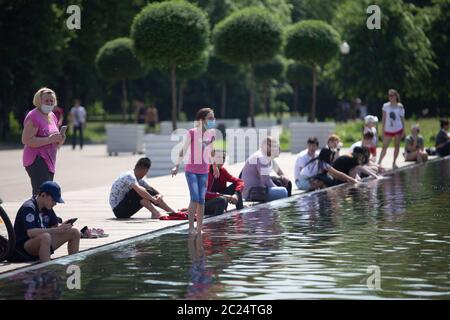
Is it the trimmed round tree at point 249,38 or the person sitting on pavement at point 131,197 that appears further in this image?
the trimmed round tree at point 249,38

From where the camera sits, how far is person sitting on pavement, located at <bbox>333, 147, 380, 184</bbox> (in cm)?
2311

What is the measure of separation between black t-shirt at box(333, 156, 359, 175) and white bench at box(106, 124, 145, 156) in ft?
53.4

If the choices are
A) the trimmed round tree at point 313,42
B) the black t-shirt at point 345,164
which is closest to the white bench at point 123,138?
the trimmed round tree at point 313,42

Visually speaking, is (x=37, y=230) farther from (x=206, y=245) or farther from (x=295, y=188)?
(x=295, y=188)

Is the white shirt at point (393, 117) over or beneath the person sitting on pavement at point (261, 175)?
over

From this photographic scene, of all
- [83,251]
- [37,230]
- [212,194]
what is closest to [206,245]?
[83,251]

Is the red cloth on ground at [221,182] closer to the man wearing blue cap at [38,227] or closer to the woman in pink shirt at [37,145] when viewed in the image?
the woman in pink shirt at [37,145]

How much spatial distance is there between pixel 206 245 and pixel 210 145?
1.80m

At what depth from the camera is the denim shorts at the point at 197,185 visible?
1484 cm

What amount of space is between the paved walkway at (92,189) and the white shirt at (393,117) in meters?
2.36

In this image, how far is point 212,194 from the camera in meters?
17.1

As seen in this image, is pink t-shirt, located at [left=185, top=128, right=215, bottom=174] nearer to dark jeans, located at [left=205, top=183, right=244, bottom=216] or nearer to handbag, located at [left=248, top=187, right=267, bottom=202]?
dark jeans, located at [left=205, top=183, right=244, bottom=216]

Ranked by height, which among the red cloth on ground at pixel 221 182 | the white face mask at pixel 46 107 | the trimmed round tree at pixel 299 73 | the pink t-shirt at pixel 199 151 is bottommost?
the red cloth on ground at pixel 221 182

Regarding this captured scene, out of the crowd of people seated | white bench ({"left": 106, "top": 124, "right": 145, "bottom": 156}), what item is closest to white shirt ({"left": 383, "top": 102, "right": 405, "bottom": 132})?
the crowd of people seated
